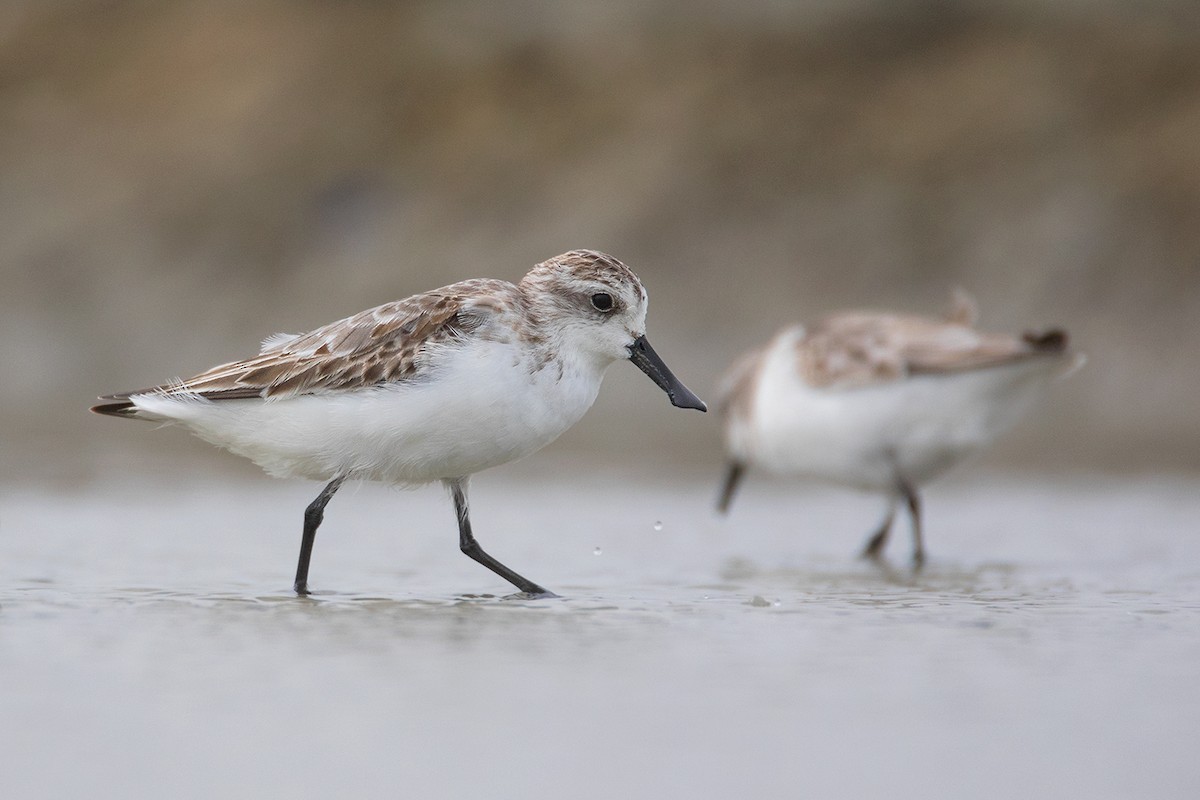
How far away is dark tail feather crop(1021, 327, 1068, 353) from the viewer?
813 centimetres

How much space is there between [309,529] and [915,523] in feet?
11.5

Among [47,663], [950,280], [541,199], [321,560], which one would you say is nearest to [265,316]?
[541,199]

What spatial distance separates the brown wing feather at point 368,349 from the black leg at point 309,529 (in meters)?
0.42

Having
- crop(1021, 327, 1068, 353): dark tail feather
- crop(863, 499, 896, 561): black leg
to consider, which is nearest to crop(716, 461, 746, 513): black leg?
crop(863, 499, 896, 561): black leg

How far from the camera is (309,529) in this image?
6.37 meters

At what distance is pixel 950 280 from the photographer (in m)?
21.0

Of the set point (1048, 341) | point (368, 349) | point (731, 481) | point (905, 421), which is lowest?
point (368, 349)

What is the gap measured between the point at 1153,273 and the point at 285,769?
60.0 feet

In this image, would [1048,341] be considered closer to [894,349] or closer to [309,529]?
[894,349]

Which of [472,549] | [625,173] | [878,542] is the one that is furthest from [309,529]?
[625,173]

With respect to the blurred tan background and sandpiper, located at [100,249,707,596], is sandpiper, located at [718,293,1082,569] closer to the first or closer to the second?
sandpiper, located at [100,249,707,596]

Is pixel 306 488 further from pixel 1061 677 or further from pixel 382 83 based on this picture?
pixel 382 83

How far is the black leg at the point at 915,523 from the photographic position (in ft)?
26.6

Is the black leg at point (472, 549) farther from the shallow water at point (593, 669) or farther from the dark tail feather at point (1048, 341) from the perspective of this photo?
the dark tail feather at point (1048, 341)
